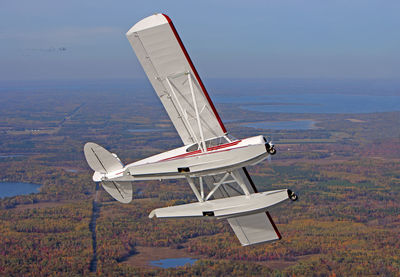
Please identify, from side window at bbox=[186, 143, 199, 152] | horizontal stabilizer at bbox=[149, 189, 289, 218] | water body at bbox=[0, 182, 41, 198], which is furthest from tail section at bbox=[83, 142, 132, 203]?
water body at bbox=[0, 182, 41, 198]

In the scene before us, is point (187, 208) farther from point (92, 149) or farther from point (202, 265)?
point (202, 265)

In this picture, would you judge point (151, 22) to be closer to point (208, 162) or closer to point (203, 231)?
point (208, 162)

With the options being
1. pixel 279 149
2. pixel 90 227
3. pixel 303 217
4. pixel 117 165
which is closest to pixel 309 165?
pixel 279 149

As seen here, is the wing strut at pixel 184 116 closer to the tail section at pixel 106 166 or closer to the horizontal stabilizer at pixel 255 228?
the tail section at pixel 106 166

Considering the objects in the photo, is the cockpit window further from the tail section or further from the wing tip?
the wing tip

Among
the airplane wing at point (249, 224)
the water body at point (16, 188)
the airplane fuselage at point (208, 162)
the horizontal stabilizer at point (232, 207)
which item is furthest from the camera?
the water body at point (16, 188)

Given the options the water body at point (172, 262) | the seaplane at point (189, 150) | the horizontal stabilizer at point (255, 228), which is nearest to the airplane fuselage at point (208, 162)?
the seaplane at point (189, 150)

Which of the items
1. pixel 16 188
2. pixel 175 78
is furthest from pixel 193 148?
pixel 16 188
